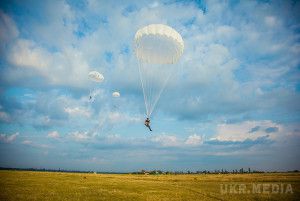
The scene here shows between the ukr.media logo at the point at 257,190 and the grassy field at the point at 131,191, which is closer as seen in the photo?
the grassy field at the point at 131,191

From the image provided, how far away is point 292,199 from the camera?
29156mm

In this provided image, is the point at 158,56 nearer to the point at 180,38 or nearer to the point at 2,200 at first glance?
the point at 180,38

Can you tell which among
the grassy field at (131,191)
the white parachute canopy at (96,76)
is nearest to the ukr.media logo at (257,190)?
the grassy field at (131,191)

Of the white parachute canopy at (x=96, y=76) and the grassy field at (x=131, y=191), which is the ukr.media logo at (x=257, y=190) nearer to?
the grassy field at (x=131, y=191)

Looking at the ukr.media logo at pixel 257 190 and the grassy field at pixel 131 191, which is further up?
the ukr.media logo at pixel 257 190

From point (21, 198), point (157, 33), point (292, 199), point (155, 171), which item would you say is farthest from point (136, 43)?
point (155, 171)

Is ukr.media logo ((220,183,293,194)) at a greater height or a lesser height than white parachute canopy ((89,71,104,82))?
lesser

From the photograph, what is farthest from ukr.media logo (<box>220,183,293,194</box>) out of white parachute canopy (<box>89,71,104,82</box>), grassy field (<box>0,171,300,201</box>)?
white parachute canopy (<box>89,71,104,82</box>)

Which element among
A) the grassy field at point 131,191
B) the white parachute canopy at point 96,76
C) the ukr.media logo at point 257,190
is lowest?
the grassy field at point 131,191

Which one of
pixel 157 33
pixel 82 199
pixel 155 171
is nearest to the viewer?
pixel 82 199

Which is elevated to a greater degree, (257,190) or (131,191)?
(257,190)

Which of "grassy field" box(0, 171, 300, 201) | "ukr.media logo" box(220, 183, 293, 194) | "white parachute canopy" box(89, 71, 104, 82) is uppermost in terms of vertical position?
"white parachute canopy" box(89, 71, 104, 82)

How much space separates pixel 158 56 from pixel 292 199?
2280cm

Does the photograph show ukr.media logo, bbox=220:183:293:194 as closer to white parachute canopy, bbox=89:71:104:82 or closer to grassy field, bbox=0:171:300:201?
grassy field, bbox=0:171:300:201
